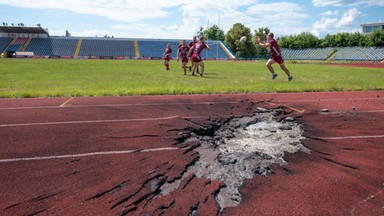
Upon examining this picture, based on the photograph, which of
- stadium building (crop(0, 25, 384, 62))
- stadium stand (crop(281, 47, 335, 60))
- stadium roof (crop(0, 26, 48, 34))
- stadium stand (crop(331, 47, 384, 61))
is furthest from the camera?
stadium stand (crop(281, 47, 335, 60))

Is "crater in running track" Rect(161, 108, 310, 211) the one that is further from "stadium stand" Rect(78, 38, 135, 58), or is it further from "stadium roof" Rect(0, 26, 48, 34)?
"stadium roof" Rect(0, 26, 48, 34)

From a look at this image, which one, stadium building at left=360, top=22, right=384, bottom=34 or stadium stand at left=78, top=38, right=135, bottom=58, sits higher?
stadium building at left=360, top=22, right=384, bottom=34

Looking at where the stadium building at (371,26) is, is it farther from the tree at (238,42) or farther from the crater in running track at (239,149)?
the crater in running track at (239,149)

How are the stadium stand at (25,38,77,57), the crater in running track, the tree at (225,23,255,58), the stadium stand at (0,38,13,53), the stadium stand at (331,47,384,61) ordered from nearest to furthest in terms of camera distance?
the crater in running track
the stadium stand at (331,47,384,61)
the stadium stand at (25,38,77,57)
the stadium stand at (0,38,13,53)
the tree at (225,23,255,58)

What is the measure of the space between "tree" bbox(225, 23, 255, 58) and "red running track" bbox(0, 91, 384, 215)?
60442 millimetres

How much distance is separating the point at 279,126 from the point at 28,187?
4420 millimetres

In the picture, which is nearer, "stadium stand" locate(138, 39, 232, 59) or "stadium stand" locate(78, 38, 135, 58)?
"stadium stand" locate(78, 38, 135, 58)

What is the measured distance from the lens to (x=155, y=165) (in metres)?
4.06

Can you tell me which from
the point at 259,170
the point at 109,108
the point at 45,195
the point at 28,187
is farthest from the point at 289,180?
the point at 109,108

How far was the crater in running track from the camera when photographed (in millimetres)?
3646

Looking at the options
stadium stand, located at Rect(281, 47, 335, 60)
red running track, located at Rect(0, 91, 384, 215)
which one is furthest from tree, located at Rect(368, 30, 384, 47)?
red running track, located at Rect(0, 91, 384, 215)

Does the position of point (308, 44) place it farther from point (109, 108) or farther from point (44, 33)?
point (109, 108)

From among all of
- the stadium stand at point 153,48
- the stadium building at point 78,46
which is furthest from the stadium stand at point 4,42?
the stadium stand at point 153,48

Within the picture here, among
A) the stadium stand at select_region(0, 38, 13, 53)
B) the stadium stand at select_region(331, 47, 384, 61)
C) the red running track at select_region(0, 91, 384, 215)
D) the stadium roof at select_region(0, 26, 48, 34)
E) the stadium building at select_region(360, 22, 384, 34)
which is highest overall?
the stadium building at select_region(360, 22, 384, 34)
